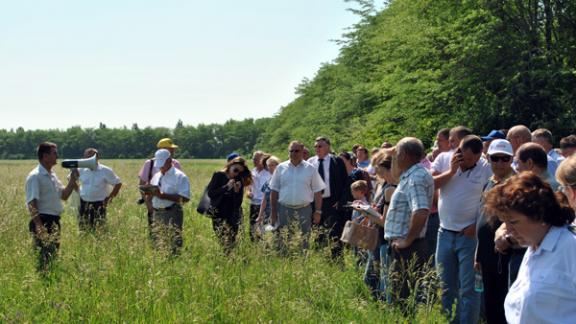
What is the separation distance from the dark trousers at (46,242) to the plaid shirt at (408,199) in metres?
3.70

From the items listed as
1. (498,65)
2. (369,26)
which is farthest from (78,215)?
(369,26)

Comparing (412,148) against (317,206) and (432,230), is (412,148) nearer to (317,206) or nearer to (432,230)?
(432,230)

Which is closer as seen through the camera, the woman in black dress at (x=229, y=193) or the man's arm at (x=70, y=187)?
the man's arm at (x=70, y=187)

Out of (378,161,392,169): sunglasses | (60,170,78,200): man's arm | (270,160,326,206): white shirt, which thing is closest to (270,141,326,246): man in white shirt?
(270,160,326,206): white shirt

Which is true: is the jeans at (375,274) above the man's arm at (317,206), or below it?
below

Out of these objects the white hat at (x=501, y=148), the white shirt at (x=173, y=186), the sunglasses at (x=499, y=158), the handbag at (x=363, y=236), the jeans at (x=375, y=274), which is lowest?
the jeans at (x=375, y=274)

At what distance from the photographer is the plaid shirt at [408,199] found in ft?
18.7

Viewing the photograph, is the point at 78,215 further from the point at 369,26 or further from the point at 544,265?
the point at 369,26

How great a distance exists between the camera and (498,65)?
17.7 m

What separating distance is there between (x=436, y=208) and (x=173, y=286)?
3.22 m

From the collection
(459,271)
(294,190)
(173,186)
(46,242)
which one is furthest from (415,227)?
(173,186)

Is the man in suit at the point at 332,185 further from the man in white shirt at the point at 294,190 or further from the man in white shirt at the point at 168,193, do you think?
the man in white shirt at the point at 168,193

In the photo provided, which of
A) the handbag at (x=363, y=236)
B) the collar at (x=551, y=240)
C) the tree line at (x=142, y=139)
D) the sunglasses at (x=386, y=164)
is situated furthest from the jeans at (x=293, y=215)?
the tree line at (x=142, y=139)

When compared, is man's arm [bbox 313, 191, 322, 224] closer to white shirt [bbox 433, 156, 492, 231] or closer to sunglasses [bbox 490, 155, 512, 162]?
white shirt [bbox 433, 156, 492, 231]
